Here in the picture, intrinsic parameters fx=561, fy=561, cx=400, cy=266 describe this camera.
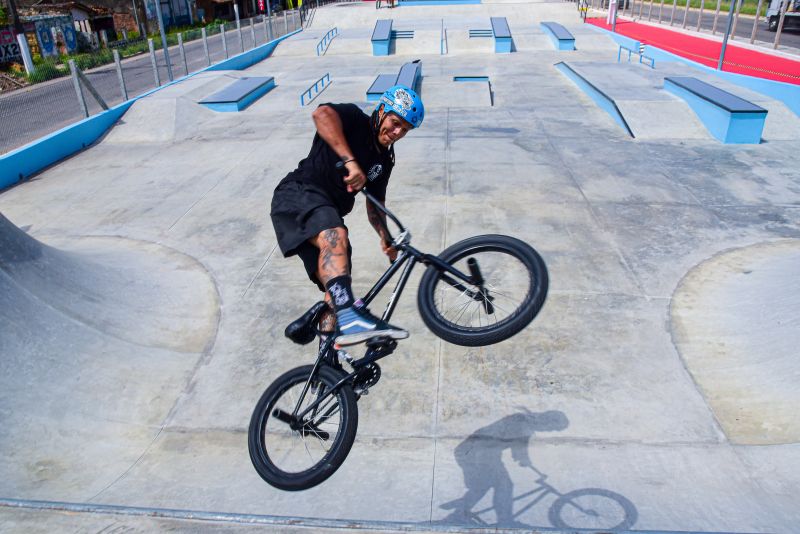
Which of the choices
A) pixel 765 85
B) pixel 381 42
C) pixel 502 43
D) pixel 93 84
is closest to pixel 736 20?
pixel 765 85

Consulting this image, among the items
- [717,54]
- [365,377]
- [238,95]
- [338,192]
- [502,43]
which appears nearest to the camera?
[365,377]

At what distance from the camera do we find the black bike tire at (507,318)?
3668 mm

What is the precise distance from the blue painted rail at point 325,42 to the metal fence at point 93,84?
2971mm

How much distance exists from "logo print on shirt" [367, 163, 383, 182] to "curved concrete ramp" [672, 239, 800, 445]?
3.66 metres

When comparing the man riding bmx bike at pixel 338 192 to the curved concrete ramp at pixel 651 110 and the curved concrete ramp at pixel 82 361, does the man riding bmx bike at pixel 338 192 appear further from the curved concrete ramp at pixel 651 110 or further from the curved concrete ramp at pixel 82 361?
the curved concrete ramp at pixel 651 110

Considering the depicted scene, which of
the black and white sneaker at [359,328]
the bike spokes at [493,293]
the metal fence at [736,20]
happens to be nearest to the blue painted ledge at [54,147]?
the bike spokes at [493,293]

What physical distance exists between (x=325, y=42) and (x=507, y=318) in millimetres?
29206

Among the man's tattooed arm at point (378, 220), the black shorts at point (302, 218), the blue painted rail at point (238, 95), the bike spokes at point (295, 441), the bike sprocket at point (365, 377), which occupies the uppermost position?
the black shorts at point (302, 218)

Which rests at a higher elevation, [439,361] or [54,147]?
[54,147]

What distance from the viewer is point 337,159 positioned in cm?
377

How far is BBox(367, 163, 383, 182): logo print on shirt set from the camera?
387 cm

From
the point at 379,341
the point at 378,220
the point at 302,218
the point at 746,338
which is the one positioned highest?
the point at 302,218

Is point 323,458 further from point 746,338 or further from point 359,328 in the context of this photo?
point 746,338

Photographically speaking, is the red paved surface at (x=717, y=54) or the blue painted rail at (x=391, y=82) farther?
the red paved surface at (x=717, y=54)
